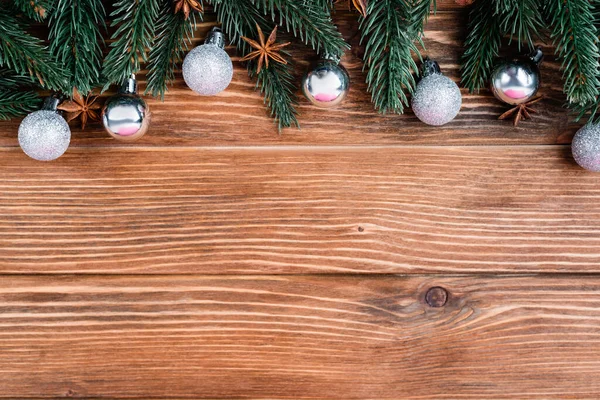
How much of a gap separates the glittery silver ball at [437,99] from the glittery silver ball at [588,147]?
168 millimetres

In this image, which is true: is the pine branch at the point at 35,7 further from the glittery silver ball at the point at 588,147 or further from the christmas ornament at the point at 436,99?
the glittery silver ball at the point at 588,147

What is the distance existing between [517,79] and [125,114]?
1.70 feet

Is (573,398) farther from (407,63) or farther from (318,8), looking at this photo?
(318,8)

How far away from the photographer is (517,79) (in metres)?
0.66

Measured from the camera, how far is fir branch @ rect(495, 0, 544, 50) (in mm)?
612

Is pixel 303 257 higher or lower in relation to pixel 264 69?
lower

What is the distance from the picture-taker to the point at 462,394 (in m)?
0.74

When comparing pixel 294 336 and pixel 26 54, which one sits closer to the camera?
pixel 26 54

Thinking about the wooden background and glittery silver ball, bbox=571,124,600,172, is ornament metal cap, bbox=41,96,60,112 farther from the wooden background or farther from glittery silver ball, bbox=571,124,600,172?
glittery silver ball, bbox=571,124,600,172

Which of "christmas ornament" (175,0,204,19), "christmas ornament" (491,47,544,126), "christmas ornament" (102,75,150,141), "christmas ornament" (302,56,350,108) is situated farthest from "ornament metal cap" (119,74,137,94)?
"christmas ornament" (491,47,544,126)

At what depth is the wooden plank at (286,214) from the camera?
2.37 ft

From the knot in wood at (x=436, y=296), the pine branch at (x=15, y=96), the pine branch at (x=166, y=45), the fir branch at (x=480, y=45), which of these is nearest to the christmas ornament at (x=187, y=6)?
the pine branch at (x=166, y=45)

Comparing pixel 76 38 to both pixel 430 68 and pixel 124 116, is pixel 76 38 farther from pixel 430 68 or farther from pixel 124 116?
pixel 430 68

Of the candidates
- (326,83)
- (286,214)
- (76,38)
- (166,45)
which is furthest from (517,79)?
(76,38)
